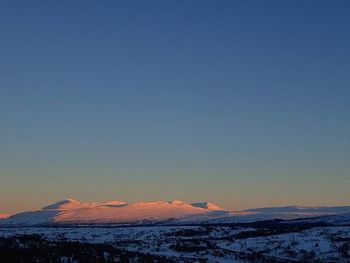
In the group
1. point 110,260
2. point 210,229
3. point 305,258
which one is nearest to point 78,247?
point 110,260

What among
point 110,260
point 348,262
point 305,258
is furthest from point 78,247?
point 348,262

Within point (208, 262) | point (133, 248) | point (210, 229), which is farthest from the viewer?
point (210, 229)

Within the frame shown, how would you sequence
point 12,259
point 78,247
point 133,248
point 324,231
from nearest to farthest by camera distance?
1. point 12,259
2. point 78,247
3. point 133,248
4. point 324,231

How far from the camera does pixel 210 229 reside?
9581cm

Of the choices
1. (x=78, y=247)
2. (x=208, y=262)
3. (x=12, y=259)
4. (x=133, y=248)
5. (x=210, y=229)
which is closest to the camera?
(x=12, y=259)

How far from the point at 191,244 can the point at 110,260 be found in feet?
71.1

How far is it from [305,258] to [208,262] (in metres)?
8.24

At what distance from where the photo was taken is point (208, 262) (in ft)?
160

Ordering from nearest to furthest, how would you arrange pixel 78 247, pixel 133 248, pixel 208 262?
pixel 208 262 < pixel 78 247 < pixel 133 248

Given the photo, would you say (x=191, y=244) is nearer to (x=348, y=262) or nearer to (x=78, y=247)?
(x=78, y=247)

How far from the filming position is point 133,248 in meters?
64.1

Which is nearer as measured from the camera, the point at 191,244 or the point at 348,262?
the point at 348,262

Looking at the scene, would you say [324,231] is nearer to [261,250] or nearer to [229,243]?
[229,243]

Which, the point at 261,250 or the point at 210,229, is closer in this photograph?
the point at 261,250
